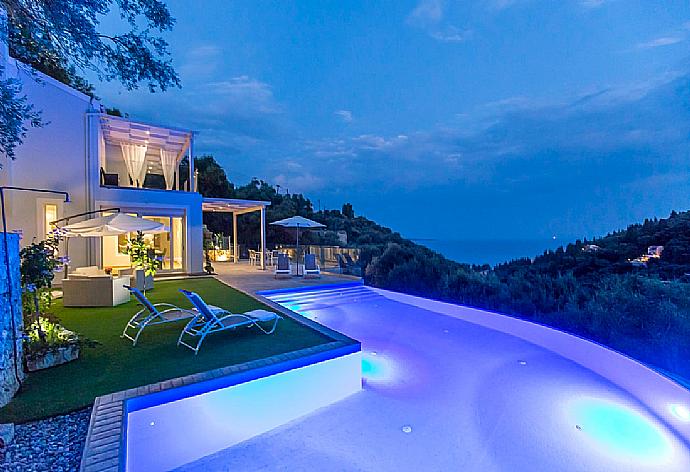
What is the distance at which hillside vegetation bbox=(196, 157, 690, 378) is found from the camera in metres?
6.45

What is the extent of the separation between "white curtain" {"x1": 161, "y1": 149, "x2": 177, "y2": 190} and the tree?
33.1 feet

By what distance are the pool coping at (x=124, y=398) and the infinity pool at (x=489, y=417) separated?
0.58m

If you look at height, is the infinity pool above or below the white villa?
below

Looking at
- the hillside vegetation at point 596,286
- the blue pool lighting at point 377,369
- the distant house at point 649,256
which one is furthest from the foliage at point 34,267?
the distant house at point 649,256

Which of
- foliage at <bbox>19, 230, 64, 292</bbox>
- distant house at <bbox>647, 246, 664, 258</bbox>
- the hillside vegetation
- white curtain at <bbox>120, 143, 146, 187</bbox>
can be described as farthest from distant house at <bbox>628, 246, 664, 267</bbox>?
white curtain at <bbox>120, 143, 146, 187</bbox>

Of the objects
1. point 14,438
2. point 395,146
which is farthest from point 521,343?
point 395,146

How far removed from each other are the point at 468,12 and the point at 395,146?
60.3 ft

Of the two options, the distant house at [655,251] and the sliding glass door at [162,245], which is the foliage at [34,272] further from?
the distant house at [655,251]

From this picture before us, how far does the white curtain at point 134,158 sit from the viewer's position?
44.1ft

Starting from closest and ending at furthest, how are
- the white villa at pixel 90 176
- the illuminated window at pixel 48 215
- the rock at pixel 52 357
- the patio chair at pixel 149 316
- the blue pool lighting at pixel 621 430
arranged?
the blue pool lighting at pixel 621 430
the rock at pixel 52 357
the patio chair at pixel 149 316
the white villa at pixel 90 176
the illuminated window at pixel 48 215

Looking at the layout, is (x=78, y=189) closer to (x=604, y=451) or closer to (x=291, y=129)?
(x=604, y=451)

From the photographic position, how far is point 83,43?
4.11m

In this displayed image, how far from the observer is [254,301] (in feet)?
26.9

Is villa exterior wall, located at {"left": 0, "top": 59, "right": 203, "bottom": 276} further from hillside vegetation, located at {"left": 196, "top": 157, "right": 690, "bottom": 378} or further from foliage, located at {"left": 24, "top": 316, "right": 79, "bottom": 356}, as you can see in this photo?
hillside vegetation, located at {"left": 196, "top": 157, "right": 690, "bottom": 378}
